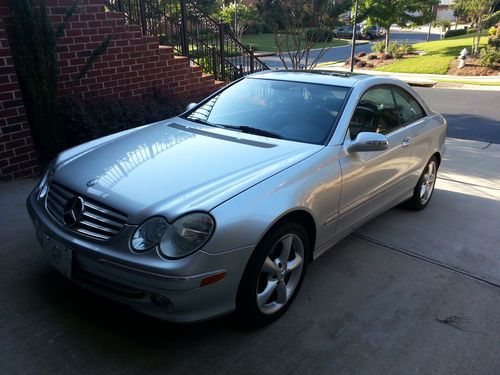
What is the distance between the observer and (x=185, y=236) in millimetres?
2221

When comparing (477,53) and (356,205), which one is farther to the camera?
(477,53)

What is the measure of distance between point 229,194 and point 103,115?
3775 millimetres

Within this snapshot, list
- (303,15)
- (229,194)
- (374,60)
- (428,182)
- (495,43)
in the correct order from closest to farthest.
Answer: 1. (229,194)
2. (428,182)
3. (303,15)
4. (495,43)
5. (374,60)

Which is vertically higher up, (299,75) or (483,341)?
(299,75)

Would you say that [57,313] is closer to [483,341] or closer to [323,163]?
[323,163]

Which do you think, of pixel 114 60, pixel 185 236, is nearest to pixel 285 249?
pixel 185 236

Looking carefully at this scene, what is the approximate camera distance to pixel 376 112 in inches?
147

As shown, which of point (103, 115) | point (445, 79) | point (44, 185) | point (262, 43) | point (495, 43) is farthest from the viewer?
point (262, 43)

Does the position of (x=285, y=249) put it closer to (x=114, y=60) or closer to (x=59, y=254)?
(x=59, y=254)

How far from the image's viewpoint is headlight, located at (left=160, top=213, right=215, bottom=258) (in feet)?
7.21

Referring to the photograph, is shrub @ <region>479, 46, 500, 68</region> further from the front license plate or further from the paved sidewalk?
the front license plate

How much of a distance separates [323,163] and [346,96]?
30.4 inches

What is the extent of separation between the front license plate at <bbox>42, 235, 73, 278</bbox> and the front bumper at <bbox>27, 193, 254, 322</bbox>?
0.06 feet

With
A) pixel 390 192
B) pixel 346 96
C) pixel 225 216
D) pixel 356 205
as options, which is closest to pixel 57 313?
pixel 225 216
